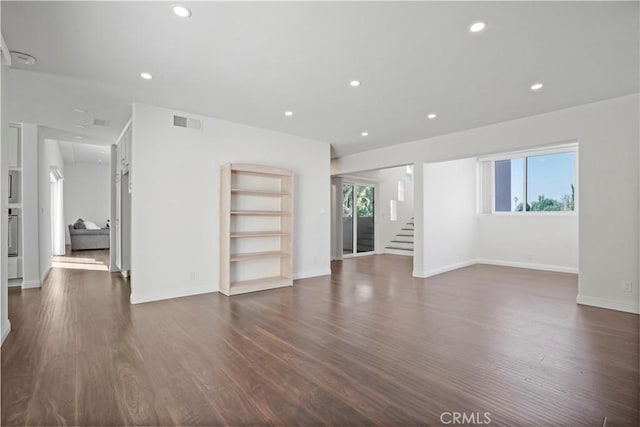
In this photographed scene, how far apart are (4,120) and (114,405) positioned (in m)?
2.94

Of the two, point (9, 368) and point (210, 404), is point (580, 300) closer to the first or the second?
point (210, 404)

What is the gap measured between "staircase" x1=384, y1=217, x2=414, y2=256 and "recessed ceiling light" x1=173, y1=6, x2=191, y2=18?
8315mm

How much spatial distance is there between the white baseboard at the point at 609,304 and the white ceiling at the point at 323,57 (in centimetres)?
264

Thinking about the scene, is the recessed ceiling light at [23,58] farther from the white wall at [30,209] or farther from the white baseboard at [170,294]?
the white wall at [30,209]

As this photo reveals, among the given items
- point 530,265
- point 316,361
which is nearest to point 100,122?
point 316,361

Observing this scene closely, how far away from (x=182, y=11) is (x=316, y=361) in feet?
9.51

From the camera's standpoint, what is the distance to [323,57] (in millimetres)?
2867

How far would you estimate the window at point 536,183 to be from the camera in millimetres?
6852

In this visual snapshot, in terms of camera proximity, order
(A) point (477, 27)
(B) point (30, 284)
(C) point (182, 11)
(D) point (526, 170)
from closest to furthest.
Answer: (C) point (182, 11), (A) point (477, 27), (B) point (30, 284), (D) point (526, 170)

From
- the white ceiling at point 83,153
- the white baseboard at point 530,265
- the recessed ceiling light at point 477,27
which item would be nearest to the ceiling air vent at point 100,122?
the white ceiling at point 83,153

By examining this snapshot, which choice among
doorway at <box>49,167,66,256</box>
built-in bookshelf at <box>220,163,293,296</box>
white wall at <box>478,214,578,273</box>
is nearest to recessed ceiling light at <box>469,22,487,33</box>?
built-in bookshelf at <box>220,163,293,296</box>

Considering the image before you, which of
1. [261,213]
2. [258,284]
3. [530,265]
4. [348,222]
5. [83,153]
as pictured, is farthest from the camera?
[83,153]

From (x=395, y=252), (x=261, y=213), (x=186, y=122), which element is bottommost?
(x=395, y=252)

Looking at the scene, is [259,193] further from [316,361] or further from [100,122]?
[316,361]
